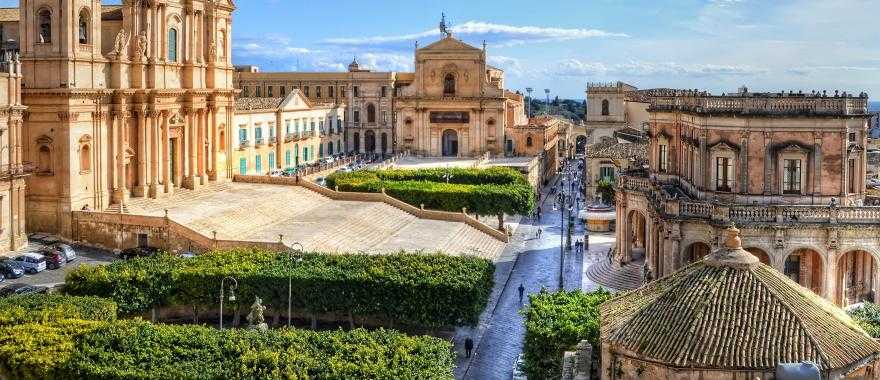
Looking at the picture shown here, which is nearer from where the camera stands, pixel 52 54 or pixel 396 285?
pixel 396 285

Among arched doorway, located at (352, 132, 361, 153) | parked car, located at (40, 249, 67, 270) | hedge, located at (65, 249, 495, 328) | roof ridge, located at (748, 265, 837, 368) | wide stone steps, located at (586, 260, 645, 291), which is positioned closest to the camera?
roof ridge, located at (748, 265, 837, 368)

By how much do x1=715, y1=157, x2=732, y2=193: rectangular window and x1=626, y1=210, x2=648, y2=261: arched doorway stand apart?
8175 millimetres

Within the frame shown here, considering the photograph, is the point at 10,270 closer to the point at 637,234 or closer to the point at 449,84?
the point at 637,234

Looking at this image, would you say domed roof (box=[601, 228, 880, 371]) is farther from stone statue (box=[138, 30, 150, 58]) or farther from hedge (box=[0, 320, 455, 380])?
stone statue (box=[138, 30, 150, 58])

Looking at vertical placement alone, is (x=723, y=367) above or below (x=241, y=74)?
below

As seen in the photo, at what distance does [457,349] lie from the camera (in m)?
37.5

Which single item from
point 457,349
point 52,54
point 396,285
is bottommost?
point 457,349

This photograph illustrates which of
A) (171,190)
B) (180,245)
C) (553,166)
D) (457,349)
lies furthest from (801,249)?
(553,166)

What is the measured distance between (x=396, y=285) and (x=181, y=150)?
30083mm

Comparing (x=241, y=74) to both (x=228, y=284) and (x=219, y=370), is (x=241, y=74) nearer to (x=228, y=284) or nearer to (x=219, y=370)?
(x=228, y=284)

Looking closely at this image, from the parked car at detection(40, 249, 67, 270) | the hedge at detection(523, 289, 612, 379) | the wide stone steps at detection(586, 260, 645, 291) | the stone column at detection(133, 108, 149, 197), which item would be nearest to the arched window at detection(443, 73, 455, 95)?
the stone column at detection(133, 108, 149, 197)

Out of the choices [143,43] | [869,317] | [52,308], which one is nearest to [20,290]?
[52,308]

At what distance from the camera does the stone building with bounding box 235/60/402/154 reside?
372 ft

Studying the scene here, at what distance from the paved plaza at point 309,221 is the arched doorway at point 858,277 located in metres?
20.3
